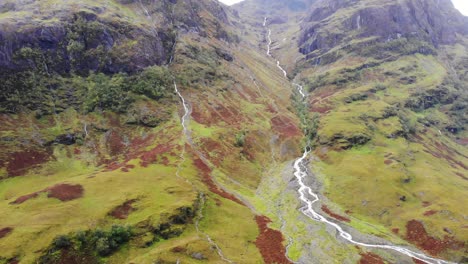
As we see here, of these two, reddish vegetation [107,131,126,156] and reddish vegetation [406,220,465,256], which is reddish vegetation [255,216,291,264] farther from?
reddish vegetation [107,131,126,156]

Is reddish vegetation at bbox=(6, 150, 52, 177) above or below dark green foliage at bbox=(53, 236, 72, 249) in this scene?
below

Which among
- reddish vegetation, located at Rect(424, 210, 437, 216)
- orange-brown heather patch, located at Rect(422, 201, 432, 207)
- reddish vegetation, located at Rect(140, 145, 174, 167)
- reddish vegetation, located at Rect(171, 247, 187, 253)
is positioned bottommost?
reddish vegetation, located at Rect(140, 145, 174, 167)

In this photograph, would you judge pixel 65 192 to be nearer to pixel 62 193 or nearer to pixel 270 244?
pixel 62 193

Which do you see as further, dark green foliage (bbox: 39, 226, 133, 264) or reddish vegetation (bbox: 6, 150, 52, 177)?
reddish vegetation (bbox: 6, 150, 52, 177)

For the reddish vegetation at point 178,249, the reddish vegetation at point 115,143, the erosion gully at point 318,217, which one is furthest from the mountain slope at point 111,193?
the erosion gully at point 318,217

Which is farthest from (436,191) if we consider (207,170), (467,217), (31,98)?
(31,98)

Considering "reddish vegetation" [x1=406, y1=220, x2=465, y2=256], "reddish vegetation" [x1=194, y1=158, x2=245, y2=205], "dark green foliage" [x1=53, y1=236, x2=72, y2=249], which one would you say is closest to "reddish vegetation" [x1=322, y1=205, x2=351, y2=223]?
"reddish vegetation" [x1=406, y1=220, x2=465, y2=256]
